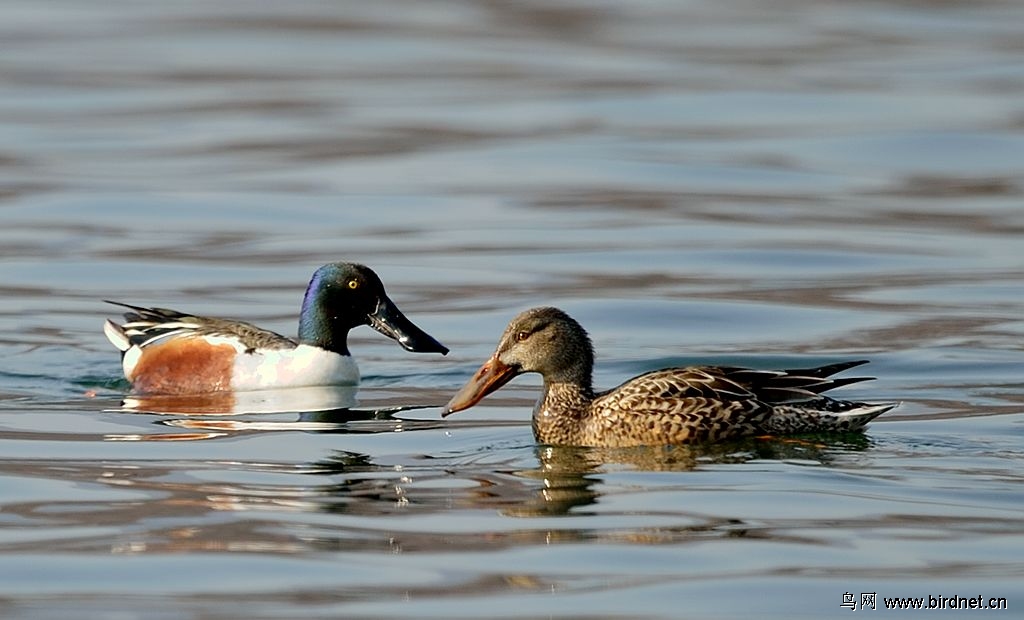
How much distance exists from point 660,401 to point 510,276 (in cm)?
634

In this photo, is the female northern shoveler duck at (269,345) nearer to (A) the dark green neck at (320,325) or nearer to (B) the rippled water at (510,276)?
(A) the dark green neck at (320,325)

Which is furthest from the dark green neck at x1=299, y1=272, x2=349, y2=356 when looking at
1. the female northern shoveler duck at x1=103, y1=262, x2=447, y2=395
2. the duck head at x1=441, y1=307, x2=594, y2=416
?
the duck head at x1=441, y1=307, x2=594, y2=416

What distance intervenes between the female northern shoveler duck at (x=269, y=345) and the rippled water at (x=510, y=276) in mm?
287

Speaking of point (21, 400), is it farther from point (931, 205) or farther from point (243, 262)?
point (931, 205)

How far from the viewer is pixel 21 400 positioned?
12078 millimetres

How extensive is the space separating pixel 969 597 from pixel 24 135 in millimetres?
17668

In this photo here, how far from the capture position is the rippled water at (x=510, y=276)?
7.87m

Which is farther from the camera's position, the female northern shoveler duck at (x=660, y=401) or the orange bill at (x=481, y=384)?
the orange bill at (x=481, y=384)

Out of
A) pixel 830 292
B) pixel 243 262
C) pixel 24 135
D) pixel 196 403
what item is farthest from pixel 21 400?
pixel 24 135

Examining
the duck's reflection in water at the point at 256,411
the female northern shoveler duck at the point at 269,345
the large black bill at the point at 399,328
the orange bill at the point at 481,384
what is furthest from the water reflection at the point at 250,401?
the orange bill at the point at 481,384

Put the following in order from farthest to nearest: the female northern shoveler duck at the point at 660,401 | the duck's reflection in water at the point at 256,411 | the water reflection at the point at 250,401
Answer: the water reflection at the point at 250,401
the duck's reflection in water at the point at 256,411
the female northern shoveler duck at the point at 660,401

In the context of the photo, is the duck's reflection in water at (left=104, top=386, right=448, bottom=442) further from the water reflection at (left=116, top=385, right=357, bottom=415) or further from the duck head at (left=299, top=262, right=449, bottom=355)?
the duck head at (left=299, top=262, right=449, bottom=355)

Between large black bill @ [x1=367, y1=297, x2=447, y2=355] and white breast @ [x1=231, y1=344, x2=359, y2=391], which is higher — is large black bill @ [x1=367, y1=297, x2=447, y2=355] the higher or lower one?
the higher one

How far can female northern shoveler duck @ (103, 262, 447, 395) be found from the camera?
501 inches
